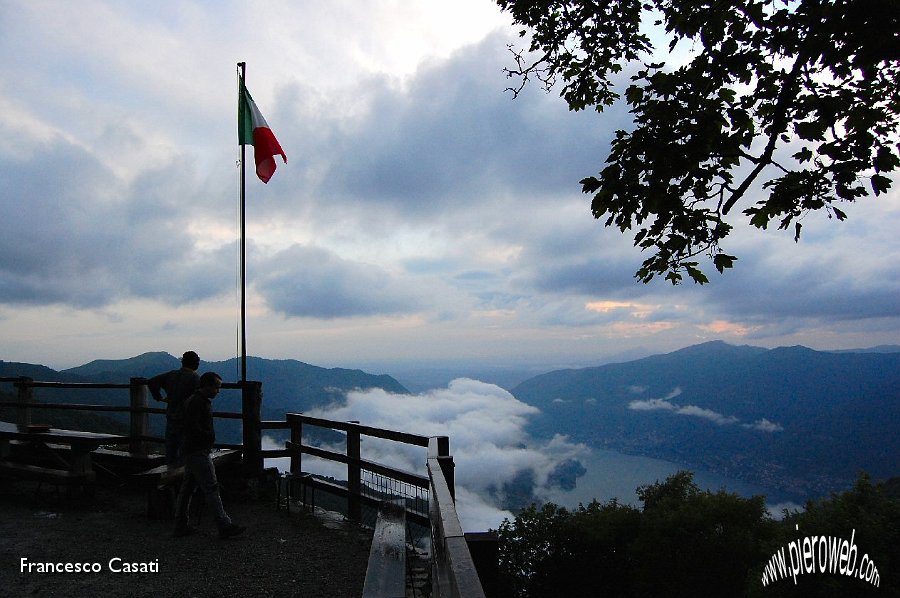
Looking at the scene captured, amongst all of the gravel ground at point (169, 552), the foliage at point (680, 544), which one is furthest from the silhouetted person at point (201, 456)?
the foliage at point (680, 544)

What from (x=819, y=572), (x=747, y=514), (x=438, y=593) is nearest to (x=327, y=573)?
(x=438, y=593)

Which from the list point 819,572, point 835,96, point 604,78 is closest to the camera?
point 835,96

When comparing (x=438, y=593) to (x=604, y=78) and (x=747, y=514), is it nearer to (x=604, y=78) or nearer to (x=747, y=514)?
(x=604, y=78)

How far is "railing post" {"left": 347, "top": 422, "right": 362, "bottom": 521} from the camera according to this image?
7875mm

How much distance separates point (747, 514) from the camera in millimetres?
19531

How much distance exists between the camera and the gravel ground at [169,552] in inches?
228

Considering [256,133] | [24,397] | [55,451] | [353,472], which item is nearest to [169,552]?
[353,472]

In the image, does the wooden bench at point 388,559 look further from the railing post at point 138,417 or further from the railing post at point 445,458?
the railing post at point 138,417

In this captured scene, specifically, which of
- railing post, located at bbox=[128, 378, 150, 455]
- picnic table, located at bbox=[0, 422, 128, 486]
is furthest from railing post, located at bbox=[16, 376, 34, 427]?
railing post, located at bbox=[128, 378, 150, 455]

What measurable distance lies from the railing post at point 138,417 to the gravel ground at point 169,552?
1.01 m

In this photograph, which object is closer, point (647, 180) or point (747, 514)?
point (647, 180)

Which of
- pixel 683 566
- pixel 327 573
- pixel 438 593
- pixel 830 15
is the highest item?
pixel 830 15

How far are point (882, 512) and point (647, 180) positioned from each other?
51.1 ft

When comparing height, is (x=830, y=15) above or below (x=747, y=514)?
above
